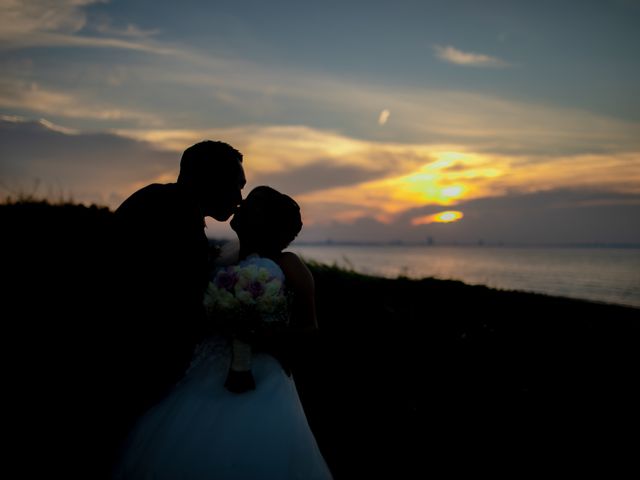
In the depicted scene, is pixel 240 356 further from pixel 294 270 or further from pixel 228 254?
pixel 228 254

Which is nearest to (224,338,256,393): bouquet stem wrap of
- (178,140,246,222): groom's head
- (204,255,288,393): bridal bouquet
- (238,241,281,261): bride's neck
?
(204,255,288,393): bridal bouquet

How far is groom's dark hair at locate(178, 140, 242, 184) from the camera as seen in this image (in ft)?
11.6

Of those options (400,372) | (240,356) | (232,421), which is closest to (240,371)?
(240,356)

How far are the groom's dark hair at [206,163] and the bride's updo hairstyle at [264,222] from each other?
423 millimetres

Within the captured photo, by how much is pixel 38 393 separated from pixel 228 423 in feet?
5.24

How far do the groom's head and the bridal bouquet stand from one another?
673 mm

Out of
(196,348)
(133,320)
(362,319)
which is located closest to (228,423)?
(196,348)

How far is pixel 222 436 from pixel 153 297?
1063 millimetres

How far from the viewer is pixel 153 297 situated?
124 inches

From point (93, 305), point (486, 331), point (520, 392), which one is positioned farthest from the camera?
point (486, 331)

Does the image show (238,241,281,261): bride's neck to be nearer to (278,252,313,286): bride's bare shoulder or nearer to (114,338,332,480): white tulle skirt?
(278,252,313,286): bride's bare shoulder

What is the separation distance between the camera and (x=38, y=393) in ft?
11.2

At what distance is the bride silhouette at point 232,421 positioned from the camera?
115 inches

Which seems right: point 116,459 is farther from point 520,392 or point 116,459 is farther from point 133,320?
point 520,392
